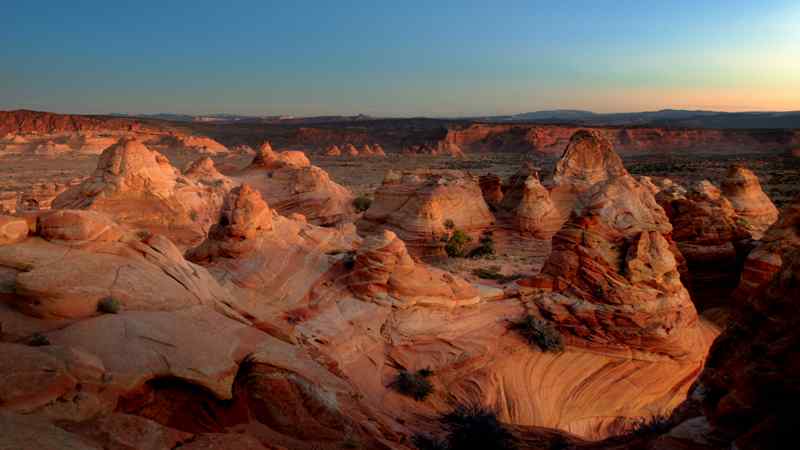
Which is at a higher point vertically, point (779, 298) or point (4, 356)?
point (779, 298)

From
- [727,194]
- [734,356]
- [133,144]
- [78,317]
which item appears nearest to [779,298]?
[734,356]

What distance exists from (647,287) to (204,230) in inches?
560

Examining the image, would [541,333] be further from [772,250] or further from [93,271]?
[93,271]

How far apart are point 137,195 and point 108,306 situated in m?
12.3

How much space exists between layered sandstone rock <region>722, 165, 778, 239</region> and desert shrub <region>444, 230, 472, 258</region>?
8.80 m

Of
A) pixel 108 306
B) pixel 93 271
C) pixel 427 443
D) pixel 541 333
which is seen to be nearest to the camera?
pixel 108 306

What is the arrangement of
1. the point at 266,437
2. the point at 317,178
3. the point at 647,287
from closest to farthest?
the point at 266,437
the point at 647,287
the point at 317,178

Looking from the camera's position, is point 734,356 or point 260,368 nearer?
point 734,356

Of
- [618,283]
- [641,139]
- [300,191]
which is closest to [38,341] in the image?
[618,283]

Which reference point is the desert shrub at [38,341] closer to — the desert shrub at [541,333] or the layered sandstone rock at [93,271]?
the layered sandstone rock at [93,271]

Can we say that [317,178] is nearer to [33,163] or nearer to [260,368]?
[260,368]

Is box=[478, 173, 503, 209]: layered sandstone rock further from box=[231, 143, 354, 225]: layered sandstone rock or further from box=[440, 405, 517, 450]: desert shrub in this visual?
box=[440, 405, 517, 450]: desert shrub

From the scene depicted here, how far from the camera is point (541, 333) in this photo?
1084cm

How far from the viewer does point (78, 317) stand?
20.6 feet
